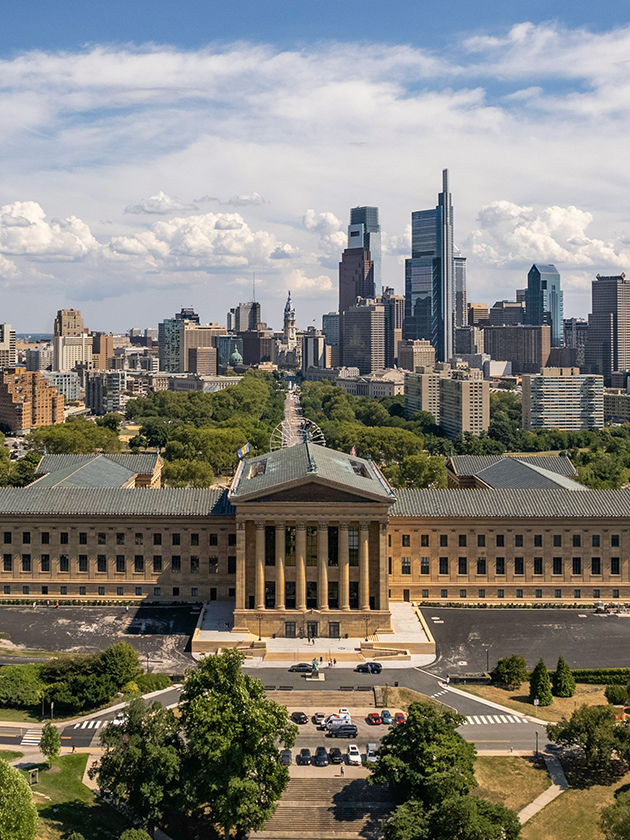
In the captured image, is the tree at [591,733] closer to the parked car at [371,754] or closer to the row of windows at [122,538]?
the parked car at [371,754]

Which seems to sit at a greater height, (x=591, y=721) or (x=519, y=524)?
(x=519, y=524)

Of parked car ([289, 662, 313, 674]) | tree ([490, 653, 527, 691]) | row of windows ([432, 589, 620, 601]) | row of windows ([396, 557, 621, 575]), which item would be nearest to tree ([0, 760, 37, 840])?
parked car ([289, 662, 313, 674])

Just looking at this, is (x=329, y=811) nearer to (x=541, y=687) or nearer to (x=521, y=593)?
(x=541, y=687)

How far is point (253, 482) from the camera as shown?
369 feet

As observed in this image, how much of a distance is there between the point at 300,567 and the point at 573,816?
44.5 meters

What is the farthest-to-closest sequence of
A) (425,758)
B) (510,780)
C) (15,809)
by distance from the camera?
(510,780) < (425,758) < (15,809)

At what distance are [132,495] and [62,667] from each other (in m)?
38.7

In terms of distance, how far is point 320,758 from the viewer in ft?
253

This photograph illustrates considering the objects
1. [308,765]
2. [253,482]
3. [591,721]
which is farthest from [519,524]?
[308,765]

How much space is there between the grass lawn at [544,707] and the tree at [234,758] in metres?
28.2

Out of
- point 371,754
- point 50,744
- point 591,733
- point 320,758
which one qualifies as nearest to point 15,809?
point 50,744

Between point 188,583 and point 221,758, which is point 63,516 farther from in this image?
point 221,758

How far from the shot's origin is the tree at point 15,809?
58344 millimetres

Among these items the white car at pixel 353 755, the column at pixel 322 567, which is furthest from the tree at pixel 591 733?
the column at pixel 322 567
